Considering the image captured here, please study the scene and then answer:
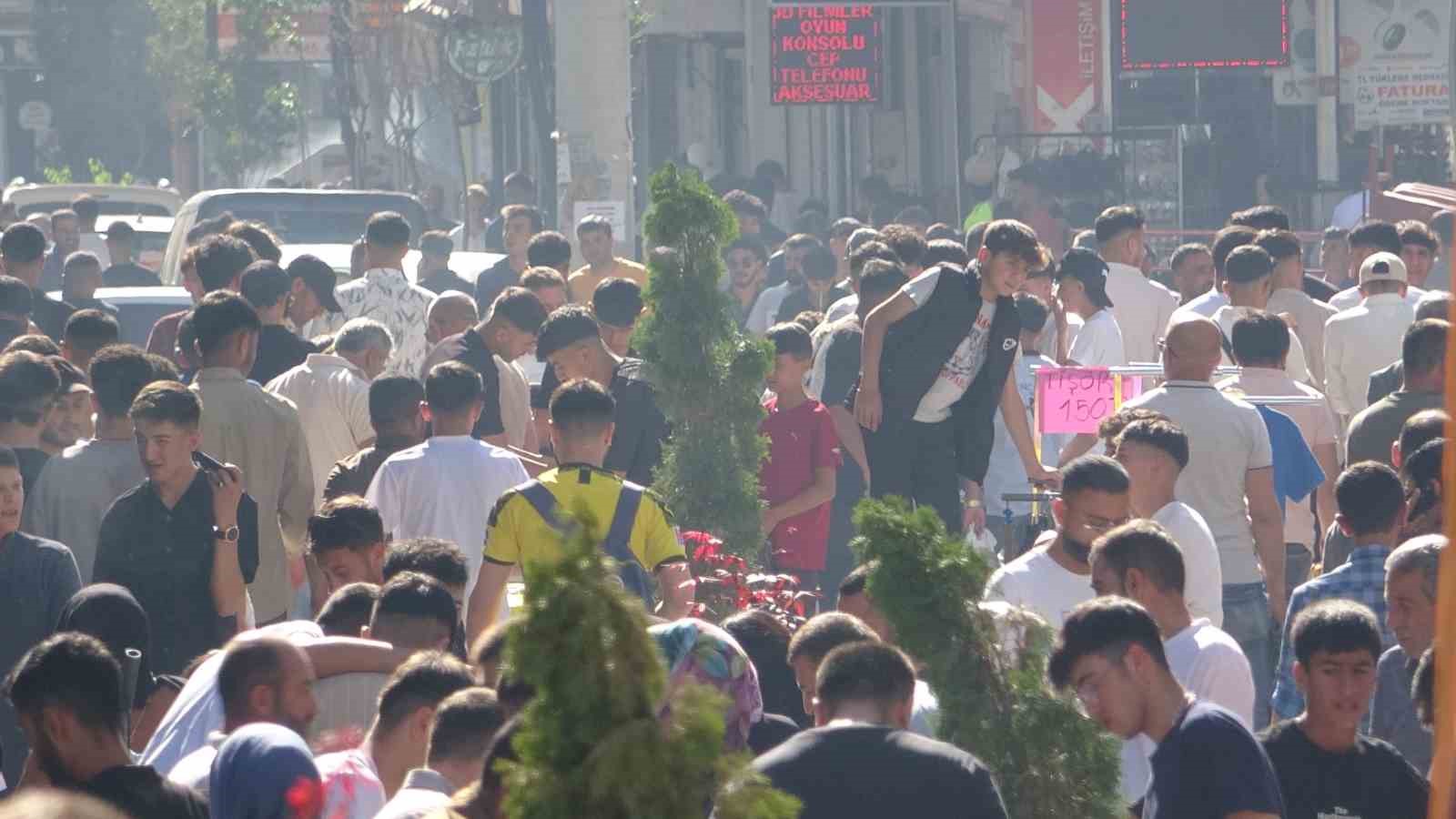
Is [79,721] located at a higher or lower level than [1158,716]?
higher

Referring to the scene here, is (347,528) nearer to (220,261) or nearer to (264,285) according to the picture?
(264,285)

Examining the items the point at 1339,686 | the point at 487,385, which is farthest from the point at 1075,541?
the point at 487,385

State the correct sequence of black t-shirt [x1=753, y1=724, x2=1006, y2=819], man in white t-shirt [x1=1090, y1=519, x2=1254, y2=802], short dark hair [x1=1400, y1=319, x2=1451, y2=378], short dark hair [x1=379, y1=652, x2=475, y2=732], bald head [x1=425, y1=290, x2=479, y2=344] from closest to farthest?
black t-shirt [x1=753, y1=724, x2=1006, y2=819]
short dark hair [x1=379, y1=652, x2=475, y2=732]
man in white t-shirt [x1=1090, y1=519, x2=1254, y2=802]
short dark hair [x1=1400, y1=319, x2=1451, y2=378]
bald head [x1=425, y1=290, x2=479, y2=344]

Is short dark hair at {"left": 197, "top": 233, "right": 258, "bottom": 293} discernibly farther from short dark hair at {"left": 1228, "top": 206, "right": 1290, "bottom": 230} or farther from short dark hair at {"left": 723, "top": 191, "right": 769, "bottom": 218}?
short dark hair at {"left": 723, "top": 191, "right": 769, "bottom": 218}

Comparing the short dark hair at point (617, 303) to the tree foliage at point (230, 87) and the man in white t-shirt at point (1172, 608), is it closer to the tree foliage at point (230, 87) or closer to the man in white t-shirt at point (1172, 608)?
the man in white t-shirt at point (1172, 608)

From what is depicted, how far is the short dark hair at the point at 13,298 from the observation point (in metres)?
11.2

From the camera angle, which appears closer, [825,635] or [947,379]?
[825,635]

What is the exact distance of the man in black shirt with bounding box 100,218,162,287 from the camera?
1802 centimetres

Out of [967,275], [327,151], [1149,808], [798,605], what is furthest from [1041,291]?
[327,151]

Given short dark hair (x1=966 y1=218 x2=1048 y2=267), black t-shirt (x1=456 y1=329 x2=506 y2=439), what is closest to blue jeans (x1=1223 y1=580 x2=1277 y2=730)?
short dark hair (x1=966 y1=218 x2=1048 y2=267)

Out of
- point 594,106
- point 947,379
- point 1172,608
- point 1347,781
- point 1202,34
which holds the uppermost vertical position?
point 1202,34

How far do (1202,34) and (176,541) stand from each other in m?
14.5

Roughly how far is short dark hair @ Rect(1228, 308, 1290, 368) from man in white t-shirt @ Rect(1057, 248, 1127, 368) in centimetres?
166

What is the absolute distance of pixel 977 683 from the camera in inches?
189
